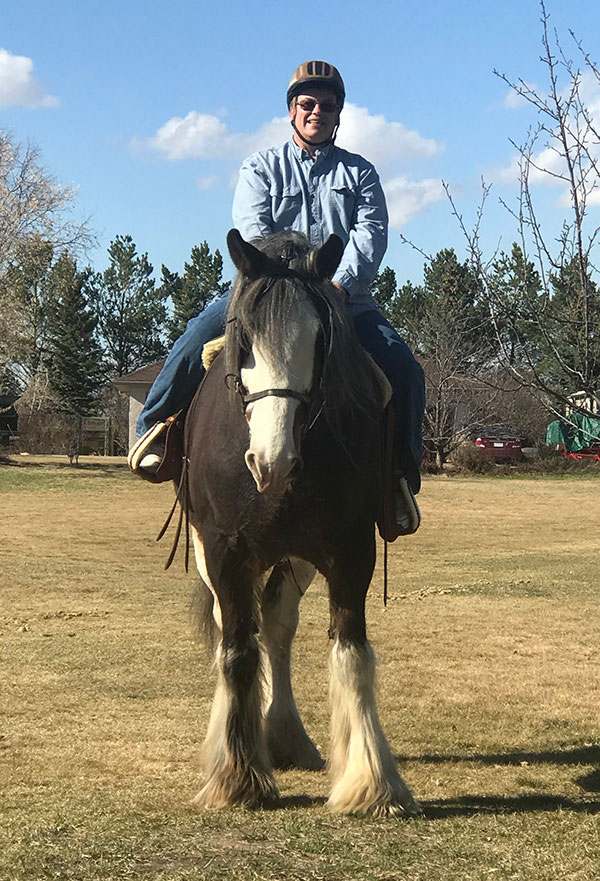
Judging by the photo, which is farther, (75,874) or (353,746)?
(353,746)

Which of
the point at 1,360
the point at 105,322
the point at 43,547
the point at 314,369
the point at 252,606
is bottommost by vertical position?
A: the point at 43,547

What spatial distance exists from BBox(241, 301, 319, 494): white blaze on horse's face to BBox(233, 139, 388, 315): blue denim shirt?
4.10 ft

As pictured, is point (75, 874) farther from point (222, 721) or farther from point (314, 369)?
point (314, 369)

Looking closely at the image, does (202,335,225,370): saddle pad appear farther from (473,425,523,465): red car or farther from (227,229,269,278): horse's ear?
(473,425,523,465): red car

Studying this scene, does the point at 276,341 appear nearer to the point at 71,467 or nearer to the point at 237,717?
the point at 237,717

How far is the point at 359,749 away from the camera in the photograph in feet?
14.9

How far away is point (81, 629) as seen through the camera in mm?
9938

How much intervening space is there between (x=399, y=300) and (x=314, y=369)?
239 ft

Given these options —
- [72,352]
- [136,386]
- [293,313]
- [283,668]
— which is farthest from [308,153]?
[72,352]

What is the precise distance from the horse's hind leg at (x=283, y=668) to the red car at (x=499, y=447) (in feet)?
121

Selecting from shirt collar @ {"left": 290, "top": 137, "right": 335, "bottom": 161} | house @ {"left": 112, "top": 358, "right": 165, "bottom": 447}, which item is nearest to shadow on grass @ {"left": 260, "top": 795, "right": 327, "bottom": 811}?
shirt collar @ {"left": 290, "top": 137, "right": 335, "bottom": 161}

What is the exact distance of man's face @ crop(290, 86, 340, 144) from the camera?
5363 millimetres

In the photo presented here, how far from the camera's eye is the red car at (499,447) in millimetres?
42812

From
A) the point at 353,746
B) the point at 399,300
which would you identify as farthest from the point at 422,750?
the point at 399,300
